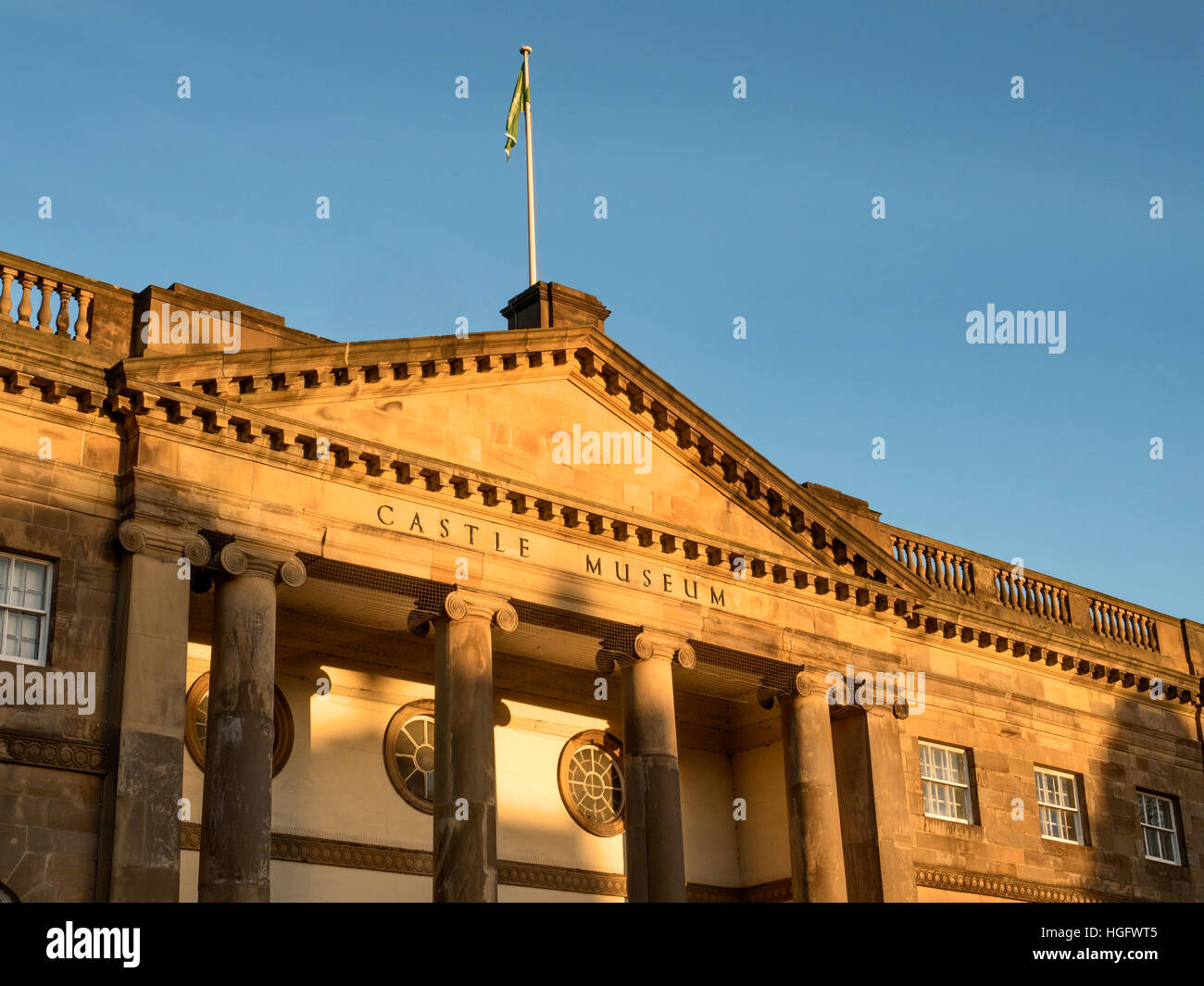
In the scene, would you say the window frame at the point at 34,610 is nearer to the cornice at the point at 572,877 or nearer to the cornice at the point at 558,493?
the cornice at the point at 558,493

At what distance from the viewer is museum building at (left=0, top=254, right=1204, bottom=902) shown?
2031 cm

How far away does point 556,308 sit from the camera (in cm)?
2722

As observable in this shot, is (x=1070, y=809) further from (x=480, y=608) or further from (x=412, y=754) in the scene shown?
(x=480, y=608)

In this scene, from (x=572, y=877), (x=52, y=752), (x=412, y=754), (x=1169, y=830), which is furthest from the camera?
(x=1169, y=830)

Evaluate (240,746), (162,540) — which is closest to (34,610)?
(162,540)

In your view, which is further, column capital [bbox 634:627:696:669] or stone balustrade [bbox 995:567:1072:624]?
stone balustrade [bbox 995:567:1072:624]

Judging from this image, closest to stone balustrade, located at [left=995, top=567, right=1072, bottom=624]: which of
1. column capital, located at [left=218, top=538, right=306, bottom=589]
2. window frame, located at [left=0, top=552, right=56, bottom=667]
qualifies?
column capital, located at [left=218, top=538, right=306, bottom=589]

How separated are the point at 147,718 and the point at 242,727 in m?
1.23

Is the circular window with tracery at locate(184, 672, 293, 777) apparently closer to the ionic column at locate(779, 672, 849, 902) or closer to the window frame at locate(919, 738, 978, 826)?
the ionic column at locate(779, 672, 849, 902)

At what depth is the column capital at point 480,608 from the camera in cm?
2344

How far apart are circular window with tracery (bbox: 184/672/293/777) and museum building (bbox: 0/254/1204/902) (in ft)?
0.21

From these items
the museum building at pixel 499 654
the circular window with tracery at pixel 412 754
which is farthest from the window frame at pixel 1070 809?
the circular window with tracery at pixel 412 754

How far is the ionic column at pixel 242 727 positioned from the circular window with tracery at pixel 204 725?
10.9 feet
